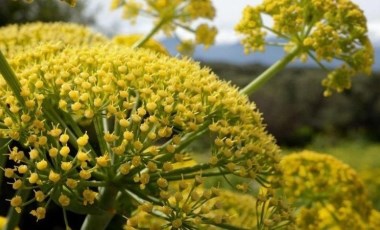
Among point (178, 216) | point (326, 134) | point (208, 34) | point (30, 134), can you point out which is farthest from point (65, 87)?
point (326, 134)

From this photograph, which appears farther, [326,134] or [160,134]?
[326,134]

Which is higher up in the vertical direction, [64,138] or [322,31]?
[322,31]

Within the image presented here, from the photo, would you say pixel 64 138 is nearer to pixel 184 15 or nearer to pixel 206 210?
pixel 206 210

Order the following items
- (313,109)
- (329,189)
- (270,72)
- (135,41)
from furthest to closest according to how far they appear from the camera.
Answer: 1. (313,109)
2. (135,41)
3. (329,189)
4. (270,72)

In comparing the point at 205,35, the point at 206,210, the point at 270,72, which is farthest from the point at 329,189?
the point at 206,210

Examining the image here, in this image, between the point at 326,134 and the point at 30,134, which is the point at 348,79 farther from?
the point at 326,134

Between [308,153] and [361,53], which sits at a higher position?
[361,53]
